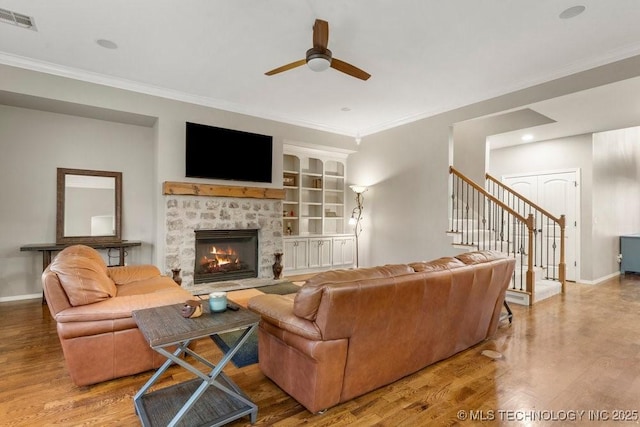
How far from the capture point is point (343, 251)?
7.07m

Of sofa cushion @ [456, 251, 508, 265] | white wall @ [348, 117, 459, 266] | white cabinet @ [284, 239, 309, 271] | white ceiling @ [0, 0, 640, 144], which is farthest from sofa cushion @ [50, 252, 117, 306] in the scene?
white wall @ [348, 117, 459, 266]

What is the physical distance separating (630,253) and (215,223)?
8458 millimetres

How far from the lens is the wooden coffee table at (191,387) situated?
66.9 inches

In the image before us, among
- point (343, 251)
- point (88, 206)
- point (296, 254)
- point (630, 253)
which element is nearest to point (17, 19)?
point (88, 206)

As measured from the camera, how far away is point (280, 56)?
12.3 feet

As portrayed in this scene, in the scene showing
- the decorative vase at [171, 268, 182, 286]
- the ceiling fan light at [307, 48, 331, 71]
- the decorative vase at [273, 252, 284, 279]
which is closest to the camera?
the ceiling fan light at [307, 48, 331, 71]

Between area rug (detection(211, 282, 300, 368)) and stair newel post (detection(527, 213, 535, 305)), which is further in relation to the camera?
stair newel post (detection(527, 213, 535, 305))

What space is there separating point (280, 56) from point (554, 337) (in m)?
4.22

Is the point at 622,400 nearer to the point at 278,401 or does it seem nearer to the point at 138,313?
the point at 278,401

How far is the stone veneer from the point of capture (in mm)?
4883

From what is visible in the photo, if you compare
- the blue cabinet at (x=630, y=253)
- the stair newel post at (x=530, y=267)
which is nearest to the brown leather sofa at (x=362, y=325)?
the stair newel post at (x=530, y=267)

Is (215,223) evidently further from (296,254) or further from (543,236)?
(543,236)

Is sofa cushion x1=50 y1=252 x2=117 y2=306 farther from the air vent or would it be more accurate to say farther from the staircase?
the staircase

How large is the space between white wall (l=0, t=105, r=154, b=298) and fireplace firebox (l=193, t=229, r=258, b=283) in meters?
1.29
